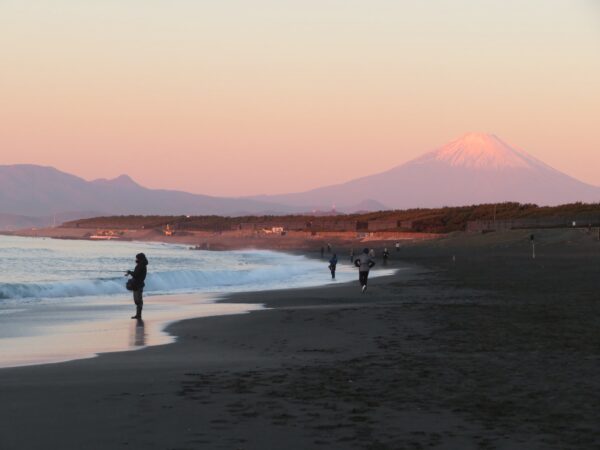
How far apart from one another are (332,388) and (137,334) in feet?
25.0

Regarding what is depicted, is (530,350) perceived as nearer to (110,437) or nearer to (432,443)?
(432,443)

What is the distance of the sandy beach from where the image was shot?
7.70 meters

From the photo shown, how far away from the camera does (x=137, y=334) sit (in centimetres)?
1694

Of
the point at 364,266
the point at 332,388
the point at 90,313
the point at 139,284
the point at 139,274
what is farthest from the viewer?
the point at 364,266

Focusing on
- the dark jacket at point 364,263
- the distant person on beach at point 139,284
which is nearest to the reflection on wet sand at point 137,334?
the distant person on beach at point 139,284

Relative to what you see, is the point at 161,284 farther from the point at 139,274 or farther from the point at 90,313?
the point at 139,274

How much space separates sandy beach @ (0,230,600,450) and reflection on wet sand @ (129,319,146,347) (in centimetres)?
67

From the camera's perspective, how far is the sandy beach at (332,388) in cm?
770

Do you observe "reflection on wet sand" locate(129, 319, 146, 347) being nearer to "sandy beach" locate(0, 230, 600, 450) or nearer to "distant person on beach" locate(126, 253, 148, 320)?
"distant person on beach" locate(126, 253, 148, 320)

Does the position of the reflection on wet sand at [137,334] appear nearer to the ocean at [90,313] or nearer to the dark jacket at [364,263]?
the ocean at [90,313]

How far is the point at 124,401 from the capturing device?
9.29 meters

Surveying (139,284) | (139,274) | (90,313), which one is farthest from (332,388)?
(90,313)

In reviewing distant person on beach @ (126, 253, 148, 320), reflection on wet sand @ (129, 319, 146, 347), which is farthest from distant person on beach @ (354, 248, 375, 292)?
reflection on wet sand @ (129, 319, 146, 347)

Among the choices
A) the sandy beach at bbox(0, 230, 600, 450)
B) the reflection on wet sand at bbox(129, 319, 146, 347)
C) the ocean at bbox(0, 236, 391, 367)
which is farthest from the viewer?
the reflection on wet sand at bbox(129, 319, 146, 347)
